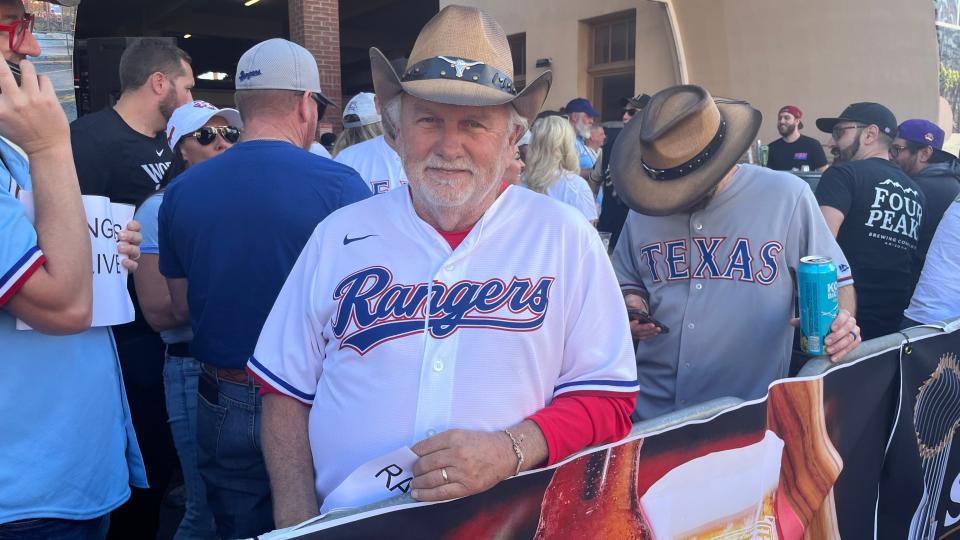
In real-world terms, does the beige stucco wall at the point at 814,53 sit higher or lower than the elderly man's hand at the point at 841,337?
higher

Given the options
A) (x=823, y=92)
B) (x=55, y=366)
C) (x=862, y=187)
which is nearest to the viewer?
(x=55, y=366)

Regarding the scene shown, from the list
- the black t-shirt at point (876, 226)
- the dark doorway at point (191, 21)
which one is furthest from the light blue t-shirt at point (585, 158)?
the dark doorway at point (191, 21)

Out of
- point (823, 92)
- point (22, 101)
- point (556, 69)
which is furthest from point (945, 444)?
point (556, 69)

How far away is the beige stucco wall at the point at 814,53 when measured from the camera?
11.2 meters

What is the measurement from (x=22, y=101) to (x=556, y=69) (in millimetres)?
13487

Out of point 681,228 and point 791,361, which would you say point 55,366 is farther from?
point 791,361

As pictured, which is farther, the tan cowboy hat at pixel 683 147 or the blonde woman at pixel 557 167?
the blonde woman at pixel 557 167

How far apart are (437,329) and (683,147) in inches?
56.7

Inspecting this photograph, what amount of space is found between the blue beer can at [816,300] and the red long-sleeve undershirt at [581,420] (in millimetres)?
817

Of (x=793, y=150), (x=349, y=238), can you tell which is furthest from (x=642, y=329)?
(x=793, y=150)

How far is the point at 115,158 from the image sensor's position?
3.64 meters

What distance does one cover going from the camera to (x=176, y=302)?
286 centimetres

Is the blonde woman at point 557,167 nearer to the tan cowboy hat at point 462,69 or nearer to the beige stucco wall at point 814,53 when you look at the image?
the tan cowboy hat at point 462,69

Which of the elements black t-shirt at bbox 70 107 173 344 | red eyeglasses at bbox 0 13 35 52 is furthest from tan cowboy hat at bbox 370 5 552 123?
black t-shirt at bbox 70 107 173 344
